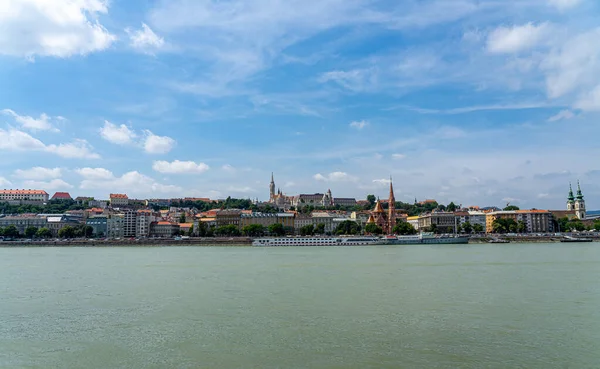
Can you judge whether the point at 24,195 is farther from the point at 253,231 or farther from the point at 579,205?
the point at 579,205

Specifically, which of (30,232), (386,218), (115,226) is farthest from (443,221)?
(30,232)

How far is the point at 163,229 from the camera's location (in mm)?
97312

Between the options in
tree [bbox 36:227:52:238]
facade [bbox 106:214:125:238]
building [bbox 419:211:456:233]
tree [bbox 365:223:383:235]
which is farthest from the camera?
building [bbox 419:211:456:233]

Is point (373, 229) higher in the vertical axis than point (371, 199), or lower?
lower

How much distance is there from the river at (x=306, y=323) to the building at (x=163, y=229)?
75.1 m

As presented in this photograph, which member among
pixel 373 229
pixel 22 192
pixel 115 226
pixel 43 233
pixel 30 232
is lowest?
pixel 373 229

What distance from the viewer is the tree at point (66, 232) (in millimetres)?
84250

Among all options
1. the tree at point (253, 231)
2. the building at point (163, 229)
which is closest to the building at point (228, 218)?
the building at point (163, 229)

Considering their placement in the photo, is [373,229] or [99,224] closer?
[373,229]

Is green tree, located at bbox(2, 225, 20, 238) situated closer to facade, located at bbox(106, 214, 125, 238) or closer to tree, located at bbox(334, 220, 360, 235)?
facade, located at bbox(106, 214, 125, 238)

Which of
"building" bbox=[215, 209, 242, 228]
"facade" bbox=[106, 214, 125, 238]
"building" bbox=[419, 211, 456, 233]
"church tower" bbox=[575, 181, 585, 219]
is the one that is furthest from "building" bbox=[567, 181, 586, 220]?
"facade" bbox=[106, 214, 125, 238]

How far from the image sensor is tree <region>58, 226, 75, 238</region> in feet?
276

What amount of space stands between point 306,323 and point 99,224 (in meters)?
88.7

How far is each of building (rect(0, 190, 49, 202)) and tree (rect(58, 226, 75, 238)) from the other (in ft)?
126
